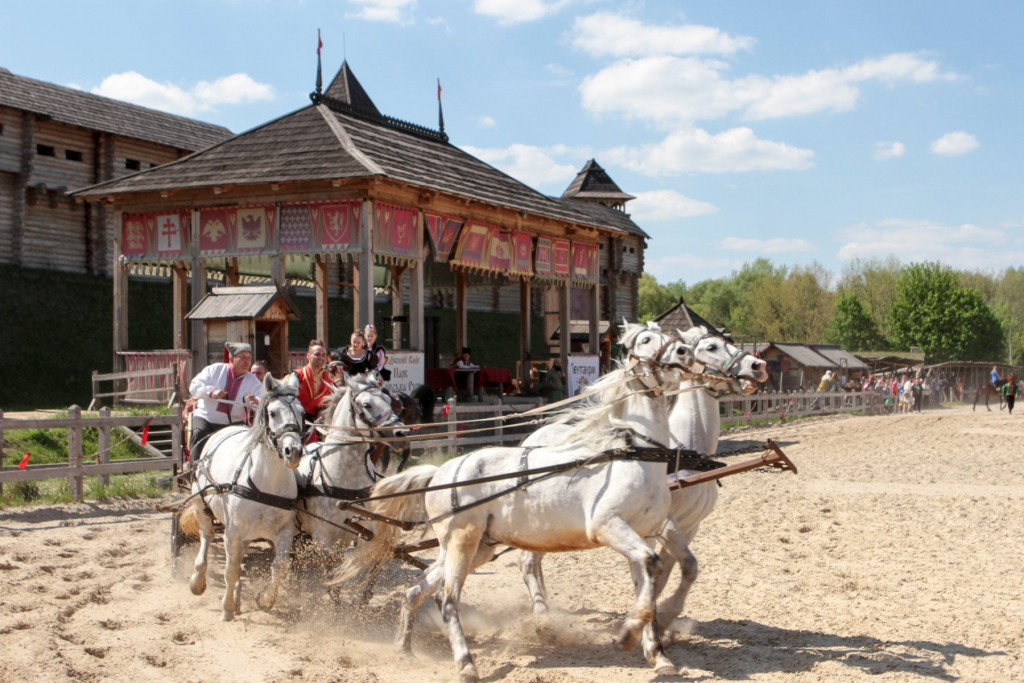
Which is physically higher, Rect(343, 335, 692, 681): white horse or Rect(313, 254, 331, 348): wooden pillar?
Rect(313, 254, 331, 348): wooden pillar

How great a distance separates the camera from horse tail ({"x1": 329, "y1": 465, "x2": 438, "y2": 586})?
6328mm

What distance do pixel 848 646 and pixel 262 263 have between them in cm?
1591

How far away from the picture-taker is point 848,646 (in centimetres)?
597

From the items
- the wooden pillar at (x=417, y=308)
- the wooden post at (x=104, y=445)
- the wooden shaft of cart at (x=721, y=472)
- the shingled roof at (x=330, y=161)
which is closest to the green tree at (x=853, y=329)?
the shingled roof at (x=330, y=161)

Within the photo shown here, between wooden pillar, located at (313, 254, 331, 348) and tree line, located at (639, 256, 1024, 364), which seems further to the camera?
tree line, located at (639, 256, 1024, 364)

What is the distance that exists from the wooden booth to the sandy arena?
329 cm

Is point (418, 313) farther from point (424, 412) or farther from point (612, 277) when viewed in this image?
point (612, 277)

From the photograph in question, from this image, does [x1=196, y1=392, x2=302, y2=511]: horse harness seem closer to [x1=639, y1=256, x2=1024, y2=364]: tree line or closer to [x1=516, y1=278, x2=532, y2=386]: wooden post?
[x1=516, y1=278, x2=532, y2=386]: wooden post

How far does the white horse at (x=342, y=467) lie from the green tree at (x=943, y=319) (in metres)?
66.4

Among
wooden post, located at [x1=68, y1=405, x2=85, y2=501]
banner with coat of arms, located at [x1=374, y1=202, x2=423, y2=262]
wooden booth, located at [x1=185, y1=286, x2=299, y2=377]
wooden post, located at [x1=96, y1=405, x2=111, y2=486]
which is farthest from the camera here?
banner with coat of arms, located at [x1=374, y1=202, x2=423, y2=262]

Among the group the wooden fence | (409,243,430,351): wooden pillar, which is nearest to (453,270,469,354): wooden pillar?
(409,243,430,351): wooden pillar

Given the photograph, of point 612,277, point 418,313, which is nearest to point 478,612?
point 418,313

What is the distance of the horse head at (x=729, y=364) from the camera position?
6.15 metres

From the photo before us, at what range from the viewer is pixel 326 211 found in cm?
1594
